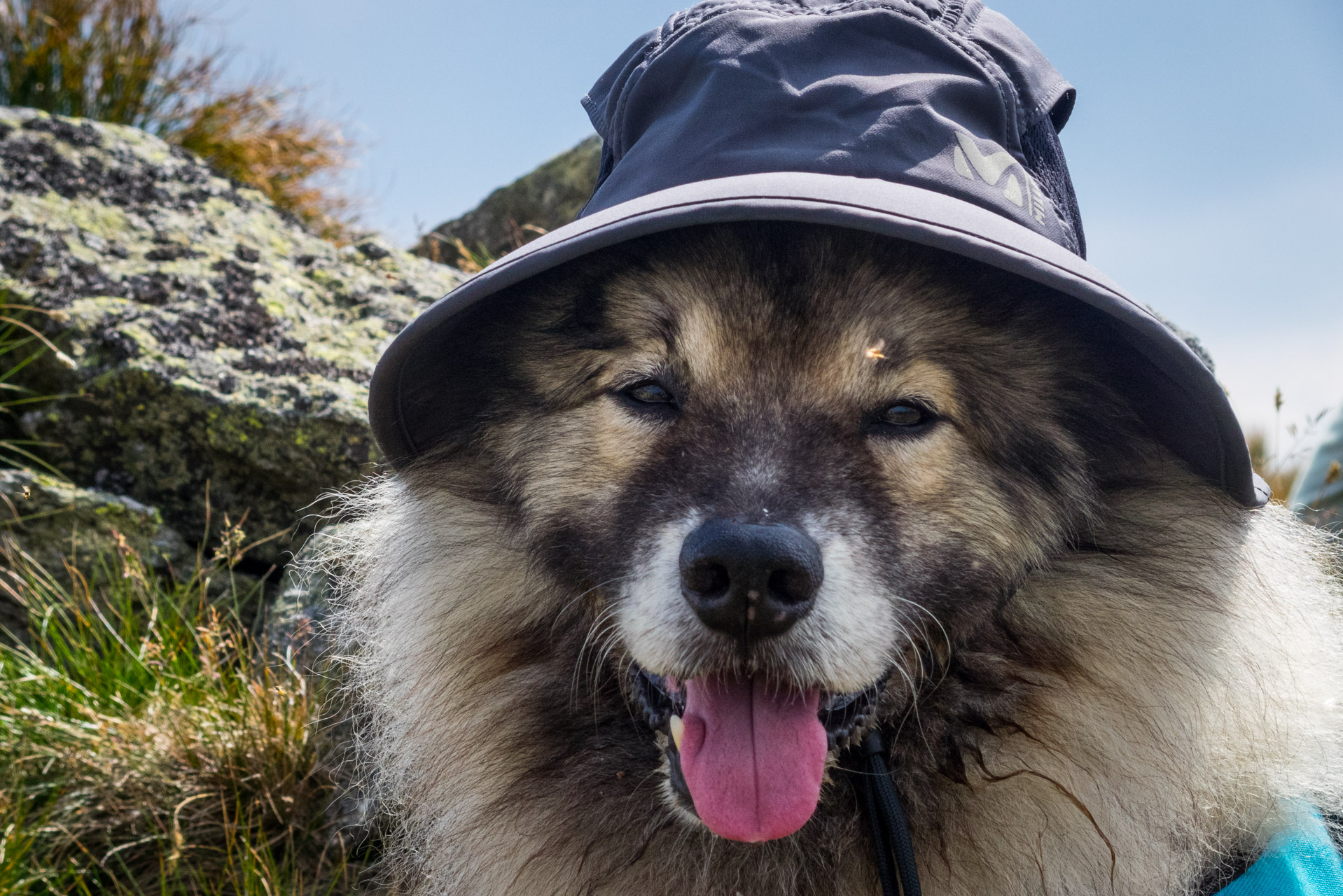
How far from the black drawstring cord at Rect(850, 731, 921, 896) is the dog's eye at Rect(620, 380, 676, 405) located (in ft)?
2.42

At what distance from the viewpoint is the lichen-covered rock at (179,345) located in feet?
11.3

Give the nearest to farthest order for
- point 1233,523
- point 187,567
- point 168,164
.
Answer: point 1233,523
point 187,567
point 168,164

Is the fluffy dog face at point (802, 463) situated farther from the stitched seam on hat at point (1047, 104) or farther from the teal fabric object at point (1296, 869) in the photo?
the teal fabric object at point (1296, 869)

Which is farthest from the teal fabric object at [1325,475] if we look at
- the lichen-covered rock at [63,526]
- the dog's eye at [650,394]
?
the lichen-covered rock at [63,526]

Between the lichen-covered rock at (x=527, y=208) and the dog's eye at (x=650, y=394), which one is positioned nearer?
the dog's eye at (x=650, y=394)

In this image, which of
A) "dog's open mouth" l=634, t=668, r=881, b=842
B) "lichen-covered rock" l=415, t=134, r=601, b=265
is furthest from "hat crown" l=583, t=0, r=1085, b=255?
"lichen-covered rock" l=415, t=134, r=601, b=265

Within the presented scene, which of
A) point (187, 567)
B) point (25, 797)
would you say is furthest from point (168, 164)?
point (25, 797)

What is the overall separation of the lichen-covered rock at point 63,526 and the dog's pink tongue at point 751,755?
2553 millimetres

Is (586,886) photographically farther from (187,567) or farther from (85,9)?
(85,9)

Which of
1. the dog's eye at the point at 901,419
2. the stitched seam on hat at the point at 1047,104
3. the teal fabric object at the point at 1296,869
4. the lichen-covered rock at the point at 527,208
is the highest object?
the stitched seam on hat at the point at 1047,104

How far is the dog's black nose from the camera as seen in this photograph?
1.45 m

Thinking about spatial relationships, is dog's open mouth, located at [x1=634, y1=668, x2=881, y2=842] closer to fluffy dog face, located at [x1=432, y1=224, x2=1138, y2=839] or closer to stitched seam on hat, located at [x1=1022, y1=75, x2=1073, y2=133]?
fluffy dog face, located at [x1=432, y1=224, x2=1138, y2=839]

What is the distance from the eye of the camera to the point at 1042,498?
72.3 inches

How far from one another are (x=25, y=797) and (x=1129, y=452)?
3.08m
